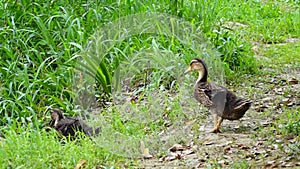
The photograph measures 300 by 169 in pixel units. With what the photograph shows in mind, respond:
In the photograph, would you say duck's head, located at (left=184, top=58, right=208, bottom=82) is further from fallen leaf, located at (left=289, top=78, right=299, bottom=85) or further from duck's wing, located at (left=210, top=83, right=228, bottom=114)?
fallen leaf, located at (left=289, top=78, right=299, bottom=85)

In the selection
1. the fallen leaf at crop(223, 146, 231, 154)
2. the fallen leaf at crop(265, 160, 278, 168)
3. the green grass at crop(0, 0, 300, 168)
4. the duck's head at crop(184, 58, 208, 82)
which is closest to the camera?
the fallen leaf at crop(265, 160, 278, 168)

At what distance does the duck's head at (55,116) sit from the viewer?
22.0 ft

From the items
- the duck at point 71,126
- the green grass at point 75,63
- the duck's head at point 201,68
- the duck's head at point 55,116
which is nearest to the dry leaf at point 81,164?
the green grass at point 75,63

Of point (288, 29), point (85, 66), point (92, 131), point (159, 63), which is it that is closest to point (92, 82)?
point (85, 66)

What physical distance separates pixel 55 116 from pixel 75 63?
1121 millimetres

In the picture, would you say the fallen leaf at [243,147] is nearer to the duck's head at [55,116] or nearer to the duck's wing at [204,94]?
the duck's wing at [204,94]

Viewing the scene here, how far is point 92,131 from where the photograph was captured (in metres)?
6.47

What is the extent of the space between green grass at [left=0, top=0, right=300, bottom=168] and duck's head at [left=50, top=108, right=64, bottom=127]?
175 millimetres

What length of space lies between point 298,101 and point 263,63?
5.95 ft

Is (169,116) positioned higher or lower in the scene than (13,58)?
lower

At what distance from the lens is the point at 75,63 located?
7.69 meters

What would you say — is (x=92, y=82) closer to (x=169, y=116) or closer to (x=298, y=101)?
(x=169, y=116)

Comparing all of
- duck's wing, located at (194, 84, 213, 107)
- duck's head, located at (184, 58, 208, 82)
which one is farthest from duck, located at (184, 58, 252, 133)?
duck's head, located at (184, 58, 208, 82)

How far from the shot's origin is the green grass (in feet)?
19.4
